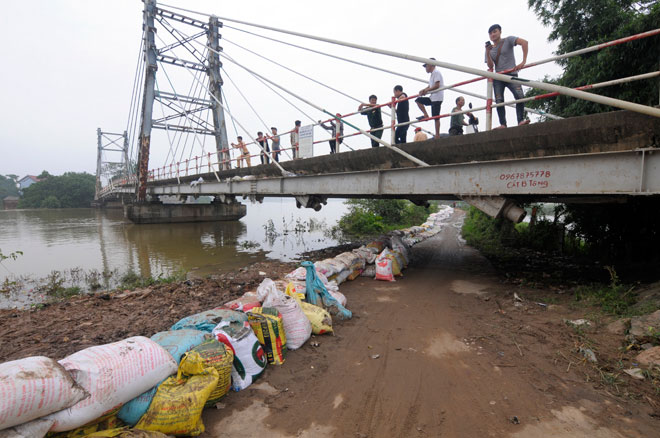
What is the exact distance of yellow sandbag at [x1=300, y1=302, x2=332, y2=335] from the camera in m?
3.62

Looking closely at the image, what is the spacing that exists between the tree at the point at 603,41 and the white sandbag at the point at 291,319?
305 inches

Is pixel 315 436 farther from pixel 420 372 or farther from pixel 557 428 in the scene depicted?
pixel 557 428

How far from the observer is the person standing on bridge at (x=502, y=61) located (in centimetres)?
493

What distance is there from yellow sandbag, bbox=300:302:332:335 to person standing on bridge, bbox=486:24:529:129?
404 centimetres

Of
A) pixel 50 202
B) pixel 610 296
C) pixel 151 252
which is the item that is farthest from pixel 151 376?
pixel 50 202

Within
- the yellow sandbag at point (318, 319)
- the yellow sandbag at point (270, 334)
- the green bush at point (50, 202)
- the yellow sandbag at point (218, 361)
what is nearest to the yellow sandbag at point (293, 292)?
the yellow sandbag at point (318, 319)

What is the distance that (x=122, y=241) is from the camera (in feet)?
47.9

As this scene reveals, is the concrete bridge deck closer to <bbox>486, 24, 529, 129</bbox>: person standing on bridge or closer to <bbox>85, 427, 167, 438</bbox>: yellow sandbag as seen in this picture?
<bbox>486, 24, 529, 129</bbox>: person standing on bridge

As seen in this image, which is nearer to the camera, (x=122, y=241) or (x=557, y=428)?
(x=557, y=428)

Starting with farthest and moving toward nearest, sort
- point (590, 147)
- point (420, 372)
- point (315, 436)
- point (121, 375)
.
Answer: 1. point (590, 147)
2. point (420, 372)
3. point (315, 436)
4. point (121, 375)

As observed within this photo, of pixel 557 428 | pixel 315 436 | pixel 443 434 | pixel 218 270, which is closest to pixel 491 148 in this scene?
pixel 557 428

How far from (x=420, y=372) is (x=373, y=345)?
658 millimetres

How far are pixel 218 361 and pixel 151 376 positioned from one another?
1.49 ft

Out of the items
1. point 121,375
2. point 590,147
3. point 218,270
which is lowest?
point 218,270
